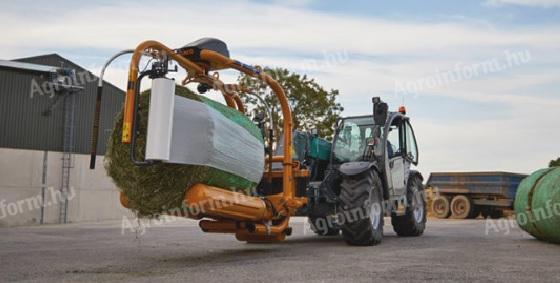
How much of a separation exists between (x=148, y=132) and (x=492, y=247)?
673 centimetres

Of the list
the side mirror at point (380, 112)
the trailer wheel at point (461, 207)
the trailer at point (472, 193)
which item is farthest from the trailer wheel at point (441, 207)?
the side mirror at point (380, 112)

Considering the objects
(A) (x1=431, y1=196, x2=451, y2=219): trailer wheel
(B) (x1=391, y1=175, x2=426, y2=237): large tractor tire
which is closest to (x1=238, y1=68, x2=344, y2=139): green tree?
(A) (x1=431, y1=196, x2=451, y2=219): trailer wheel

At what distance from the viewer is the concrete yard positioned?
704 cm

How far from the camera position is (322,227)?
12.9 meters

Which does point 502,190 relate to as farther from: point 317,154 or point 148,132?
point 148,132

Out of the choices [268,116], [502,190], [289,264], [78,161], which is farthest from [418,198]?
[78,161]

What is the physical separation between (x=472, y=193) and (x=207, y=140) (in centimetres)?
1892

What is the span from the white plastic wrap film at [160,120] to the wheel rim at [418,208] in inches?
310

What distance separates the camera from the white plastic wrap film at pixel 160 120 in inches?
281

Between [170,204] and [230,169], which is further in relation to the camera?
[230,169]

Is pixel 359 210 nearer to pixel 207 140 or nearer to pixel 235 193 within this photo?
pixel 235 193

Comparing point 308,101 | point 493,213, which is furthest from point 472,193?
point 308,101

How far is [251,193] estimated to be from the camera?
9.42m

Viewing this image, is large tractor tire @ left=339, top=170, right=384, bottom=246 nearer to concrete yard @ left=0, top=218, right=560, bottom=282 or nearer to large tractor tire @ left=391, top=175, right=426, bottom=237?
concrete yard @ left=0, top=218, right=560, bottom=282
